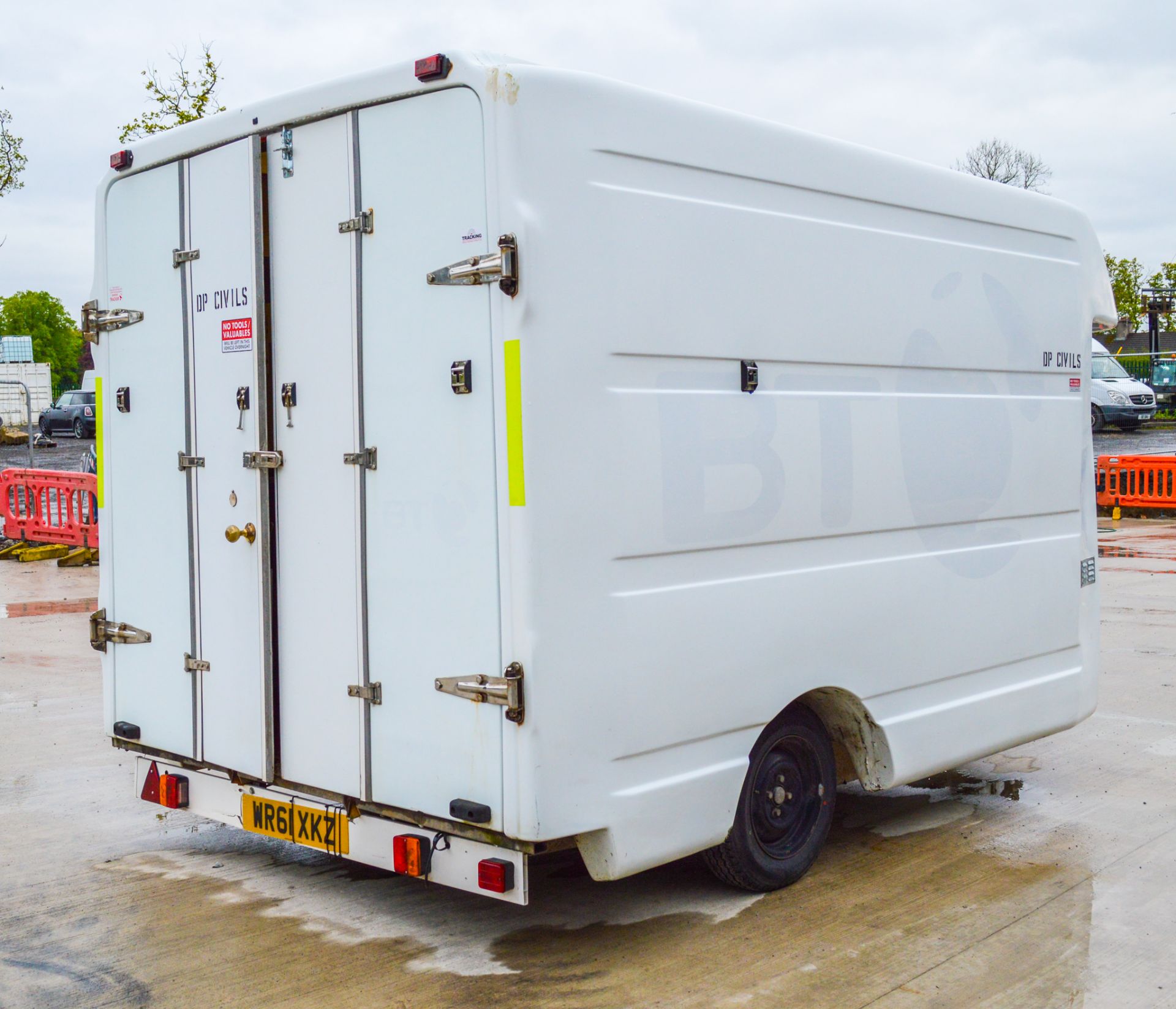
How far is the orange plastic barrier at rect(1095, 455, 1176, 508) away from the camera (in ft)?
66.9

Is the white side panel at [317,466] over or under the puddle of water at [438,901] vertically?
over

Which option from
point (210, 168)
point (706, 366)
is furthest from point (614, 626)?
point (210, 168)

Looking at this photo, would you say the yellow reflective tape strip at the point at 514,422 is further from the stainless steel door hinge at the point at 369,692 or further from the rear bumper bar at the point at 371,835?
the rear bumper bar at the point at 371,835

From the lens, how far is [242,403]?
189 inches

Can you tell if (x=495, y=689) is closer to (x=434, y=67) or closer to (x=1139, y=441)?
(x=434, y=67)

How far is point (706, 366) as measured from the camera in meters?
4.45

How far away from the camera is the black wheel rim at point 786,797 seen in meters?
4.91

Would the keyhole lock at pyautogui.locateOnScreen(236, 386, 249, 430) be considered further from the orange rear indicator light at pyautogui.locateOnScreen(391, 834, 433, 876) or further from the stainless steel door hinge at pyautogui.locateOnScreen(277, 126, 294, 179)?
the orange rear indicator light at pyautogui.locateOnScreen(391, 834, 433, 876)

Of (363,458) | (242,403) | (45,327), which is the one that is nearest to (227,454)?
(242,403)

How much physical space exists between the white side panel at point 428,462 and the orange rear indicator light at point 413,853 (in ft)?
0.42

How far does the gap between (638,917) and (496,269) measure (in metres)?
2.45

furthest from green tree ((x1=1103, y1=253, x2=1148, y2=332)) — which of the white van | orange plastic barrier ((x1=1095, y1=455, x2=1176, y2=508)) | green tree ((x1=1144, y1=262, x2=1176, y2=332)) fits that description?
orange plastic barrier ((x1=1095, y1=455, x2=1176, y2=508))

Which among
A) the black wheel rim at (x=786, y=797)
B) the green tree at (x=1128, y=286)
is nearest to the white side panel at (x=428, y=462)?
the black wheel rim at (x=786, y=797)

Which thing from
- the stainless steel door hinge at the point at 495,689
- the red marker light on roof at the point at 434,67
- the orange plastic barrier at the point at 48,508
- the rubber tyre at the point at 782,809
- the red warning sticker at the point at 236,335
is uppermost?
→ the red marker light on roof at the point at 434,67
